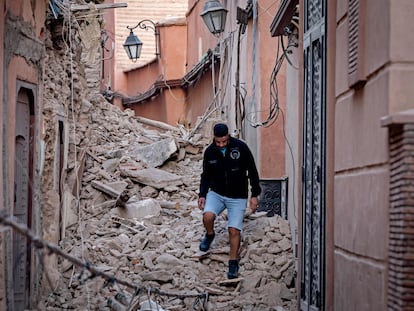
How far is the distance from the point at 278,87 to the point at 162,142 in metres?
4.02

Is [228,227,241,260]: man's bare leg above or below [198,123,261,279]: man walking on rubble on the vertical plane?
below

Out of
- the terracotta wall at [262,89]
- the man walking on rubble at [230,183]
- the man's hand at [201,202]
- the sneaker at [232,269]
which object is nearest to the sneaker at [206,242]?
the man walking on rubble at [230,183]

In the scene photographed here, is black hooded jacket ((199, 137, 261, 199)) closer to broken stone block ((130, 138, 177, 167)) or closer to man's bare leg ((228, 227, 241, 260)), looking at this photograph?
man's bare leg ((228, 227, 241, 260))

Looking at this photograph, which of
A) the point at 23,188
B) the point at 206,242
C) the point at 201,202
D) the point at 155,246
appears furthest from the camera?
the point at 155,246

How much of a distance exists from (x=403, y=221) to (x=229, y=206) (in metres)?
5.37

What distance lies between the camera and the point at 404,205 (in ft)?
16.5

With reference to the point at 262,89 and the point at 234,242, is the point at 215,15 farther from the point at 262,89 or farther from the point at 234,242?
the point at 234,242

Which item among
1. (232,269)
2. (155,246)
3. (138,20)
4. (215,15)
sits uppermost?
(138,20)

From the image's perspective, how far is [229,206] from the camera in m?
10.3

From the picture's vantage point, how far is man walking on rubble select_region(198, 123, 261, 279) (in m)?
10.2

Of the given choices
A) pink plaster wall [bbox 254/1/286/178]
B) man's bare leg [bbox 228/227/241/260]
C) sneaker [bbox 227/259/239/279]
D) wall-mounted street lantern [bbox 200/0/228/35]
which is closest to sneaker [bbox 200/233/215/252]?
man's bare leg [bbox 228/227/241/260]

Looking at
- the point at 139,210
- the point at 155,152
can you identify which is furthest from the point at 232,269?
the point at 155,152

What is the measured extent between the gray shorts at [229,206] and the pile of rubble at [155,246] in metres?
0.59

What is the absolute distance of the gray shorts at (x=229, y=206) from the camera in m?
10.2
